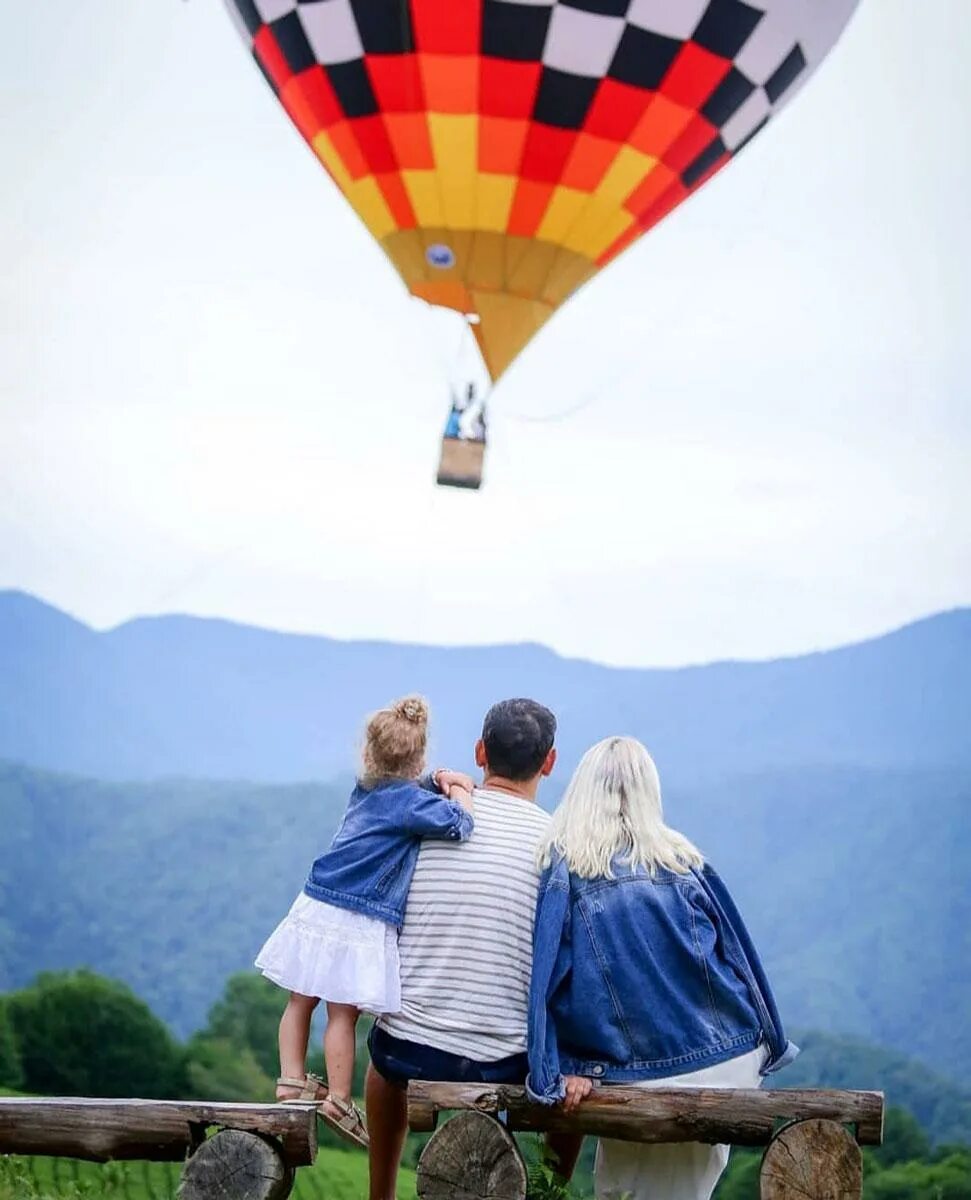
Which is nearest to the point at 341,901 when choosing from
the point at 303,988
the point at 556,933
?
the point at 303,988

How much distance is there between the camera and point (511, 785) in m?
1.98

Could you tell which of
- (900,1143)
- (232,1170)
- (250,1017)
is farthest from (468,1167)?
(250,1017)

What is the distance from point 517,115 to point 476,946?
10.4 feet

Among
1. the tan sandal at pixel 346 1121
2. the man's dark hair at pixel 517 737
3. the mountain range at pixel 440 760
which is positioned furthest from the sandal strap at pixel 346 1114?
the mountain range at pixel 440 760

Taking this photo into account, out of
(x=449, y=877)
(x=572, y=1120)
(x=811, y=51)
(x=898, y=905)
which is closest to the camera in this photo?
(x=572, y=1120)

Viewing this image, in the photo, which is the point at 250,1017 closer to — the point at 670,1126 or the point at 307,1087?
the point at 307,1087

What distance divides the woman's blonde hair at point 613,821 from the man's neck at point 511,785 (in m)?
0.10

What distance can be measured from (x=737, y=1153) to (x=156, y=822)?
9.93ft

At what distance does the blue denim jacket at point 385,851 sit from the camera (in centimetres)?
190

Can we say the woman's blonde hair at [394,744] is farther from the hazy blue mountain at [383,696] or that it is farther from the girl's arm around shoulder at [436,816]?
the hazy blue mountain at [383,696]

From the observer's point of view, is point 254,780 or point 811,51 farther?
point 254,780

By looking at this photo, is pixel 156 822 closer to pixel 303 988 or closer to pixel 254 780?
pixel 254 780

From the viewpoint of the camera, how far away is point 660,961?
1.81m

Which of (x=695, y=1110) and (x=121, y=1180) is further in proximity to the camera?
(x=121, y=1180)
